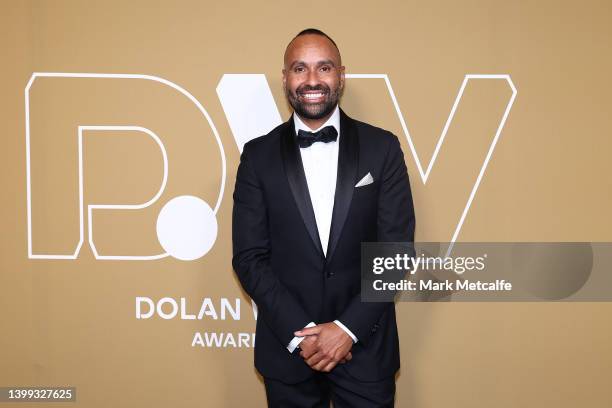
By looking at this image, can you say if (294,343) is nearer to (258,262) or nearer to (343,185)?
(258,262)

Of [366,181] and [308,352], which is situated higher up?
[366,181]

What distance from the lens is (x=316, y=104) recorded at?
2293 mm

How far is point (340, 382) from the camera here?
2.28 metres

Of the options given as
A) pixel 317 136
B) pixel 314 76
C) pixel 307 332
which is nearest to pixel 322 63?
pixel 314 76

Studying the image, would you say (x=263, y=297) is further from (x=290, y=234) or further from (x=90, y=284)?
(x=90, y=284)

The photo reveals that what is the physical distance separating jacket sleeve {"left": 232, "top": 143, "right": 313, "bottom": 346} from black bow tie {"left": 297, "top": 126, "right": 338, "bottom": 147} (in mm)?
222

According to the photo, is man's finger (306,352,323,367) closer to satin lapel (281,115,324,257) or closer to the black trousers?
the black trousers

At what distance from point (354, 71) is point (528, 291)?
1.39 m

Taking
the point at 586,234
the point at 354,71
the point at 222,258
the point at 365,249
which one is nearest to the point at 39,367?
the point at 222,258

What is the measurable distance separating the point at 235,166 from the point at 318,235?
0.86 meters

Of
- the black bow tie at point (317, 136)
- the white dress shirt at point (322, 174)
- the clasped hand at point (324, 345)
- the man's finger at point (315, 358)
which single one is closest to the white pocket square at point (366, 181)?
the white dress shirt at point (322, 174)

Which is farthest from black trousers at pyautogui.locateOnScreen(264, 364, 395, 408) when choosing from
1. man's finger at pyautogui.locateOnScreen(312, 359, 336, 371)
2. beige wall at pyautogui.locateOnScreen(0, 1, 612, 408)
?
beige wall at pyautogui.locateOnScreen(0, 1, 612, 408)

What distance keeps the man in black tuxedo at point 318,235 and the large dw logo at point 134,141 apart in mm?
599

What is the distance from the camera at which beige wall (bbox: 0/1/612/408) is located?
2867 mm
